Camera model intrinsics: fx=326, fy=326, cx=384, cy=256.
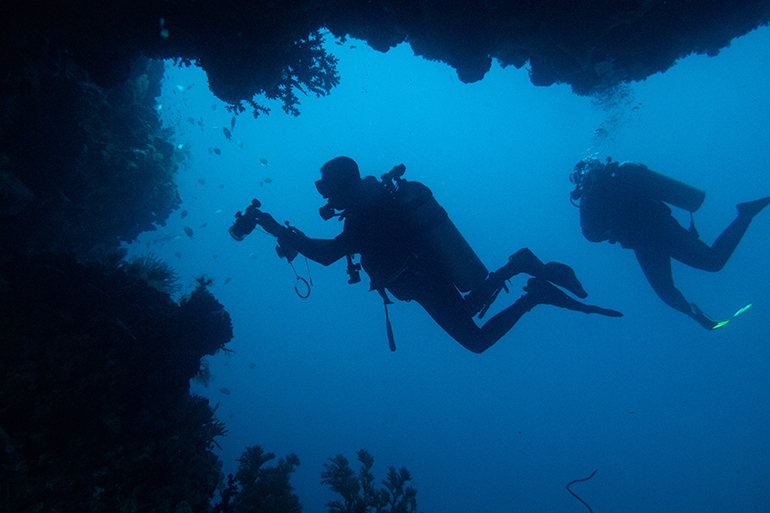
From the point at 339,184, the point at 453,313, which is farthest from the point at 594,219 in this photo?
the point at 339,184

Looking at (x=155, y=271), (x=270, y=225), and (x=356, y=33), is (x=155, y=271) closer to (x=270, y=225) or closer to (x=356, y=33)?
(x=270, y=225)

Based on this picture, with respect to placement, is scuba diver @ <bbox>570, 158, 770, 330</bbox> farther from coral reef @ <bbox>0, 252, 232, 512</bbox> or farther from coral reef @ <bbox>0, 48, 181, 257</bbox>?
coral reef @ <bbox>0, 48, 181, 257</bbox>

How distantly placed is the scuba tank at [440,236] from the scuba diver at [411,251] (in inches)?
0.6

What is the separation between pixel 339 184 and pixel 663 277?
728 centimetres

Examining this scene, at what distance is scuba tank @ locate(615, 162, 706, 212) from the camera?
264 inches

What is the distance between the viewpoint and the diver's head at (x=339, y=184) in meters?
4.73

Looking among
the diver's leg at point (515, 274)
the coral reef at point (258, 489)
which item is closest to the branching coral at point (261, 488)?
the coral reef at point (258, 489)

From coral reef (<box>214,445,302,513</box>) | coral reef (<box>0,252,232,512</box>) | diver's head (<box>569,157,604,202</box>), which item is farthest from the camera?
diver's head (<box>569,157,604,202</box>)

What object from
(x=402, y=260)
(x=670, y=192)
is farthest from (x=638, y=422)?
(x=402, y=260)

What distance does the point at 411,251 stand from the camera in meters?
4.77

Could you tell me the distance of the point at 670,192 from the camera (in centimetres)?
673

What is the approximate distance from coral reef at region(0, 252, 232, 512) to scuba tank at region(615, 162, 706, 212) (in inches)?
343

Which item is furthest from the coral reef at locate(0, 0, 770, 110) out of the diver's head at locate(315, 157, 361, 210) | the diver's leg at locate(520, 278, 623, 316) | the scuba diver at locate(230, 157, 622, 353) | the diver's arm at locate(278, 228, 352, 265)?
the diver's leg at locate(520, 278, 623, 316)

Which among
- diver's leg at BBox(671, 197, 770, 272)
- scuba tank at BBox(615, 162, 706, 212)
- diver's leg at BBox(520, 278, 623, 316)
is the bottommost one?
diver's leg at BBox(520, 278, 623, 316)
